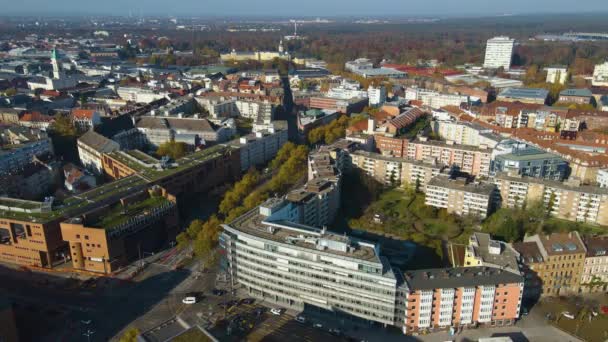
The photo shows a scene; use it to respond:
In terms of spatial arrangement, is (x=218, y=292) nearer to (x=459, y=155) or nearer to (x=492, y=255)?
(x=492, y=255)

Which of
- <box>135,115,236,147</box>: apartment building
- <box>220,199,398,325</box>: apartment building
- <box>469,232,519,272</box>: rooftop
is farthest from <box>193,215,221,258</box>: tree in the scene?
<box>135,115,236,147</box>: apartment building

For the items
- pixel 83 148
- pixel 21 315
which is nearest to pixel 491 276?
pixel 21 315

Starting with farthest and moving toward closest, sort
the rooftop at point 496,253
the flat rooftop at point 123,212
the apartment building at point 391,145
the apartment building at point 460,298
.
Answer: the apartment building at point 391,145, the flat rooftop at point 123,212, the rooftop at point 496,253, the apartment building at point 460,298

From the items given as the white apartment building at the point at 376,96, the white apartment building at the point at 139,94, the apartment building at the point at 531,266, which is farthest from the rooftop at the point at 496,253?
the white apartment building at the point at 139,94

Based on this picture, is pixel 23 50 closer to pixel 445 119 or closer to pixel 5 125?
pixel 5 125

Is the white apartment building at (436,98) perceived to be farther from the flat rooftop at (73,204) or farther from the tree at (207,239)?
the flat rooftop at (73,204)
